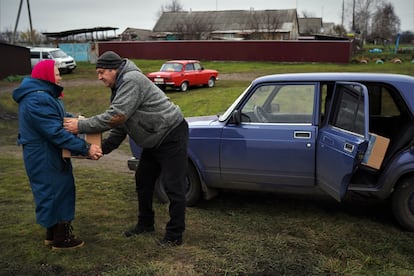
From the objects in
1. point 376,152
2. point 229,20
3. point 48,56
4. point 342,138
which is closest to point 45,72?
point 342,138

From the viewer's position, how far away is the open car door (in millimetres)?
4148

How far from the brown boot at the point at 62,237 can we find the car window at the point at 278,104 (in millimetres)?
2337

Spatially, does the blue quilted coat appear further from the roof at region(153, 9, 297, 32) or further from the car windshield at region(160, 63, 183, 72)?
the roof at region(153, 9, 297, 32)

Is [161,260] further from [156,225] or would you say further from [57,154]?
[57,154]

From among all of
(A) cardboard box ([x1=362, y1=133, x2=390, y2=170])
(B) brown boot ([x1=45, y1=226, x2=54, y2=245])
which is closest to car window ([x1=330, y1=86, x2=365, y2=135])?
(A) cardboard box ([x1=362, y1=133, x2=390, y2=170])

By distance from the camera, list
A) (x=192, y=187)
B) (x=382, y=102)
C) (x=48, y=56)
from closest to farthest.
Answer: (x=382, y=102) → (x=192, y=187) → (x=48, y=56)

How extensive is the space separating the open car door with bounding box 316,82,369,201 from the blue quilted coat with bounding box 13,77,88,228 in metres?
2.38

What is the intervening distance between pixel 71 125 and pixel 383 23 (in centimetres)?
6792

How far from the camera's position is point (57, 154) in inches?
145

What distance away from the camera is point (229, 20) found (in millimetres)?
65188

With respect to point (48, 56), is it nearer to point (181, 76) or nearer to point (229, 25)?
point (181, 76)

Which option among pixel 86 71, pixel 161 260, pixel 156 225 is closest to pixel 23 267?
pixel 161 260

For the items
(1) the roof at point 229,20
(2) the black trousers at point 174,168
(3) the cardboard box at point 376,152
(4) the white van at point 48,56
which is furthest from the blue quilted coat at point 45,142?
(1) the roof at point 229,20

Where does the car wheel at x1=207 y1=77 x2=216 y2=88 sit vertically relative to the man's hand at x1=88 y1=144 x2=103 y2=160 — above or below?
below
